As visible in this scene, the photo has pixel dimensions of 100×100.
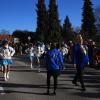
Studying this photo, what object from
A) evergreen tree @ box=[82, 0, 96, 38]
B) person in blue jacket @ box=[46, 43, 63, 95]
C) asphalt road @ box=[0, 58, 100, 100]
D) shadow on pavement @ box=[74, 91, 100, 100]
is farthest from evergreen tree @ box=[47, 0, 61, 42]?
person in blue jacket @ box=[46, 43, 63, 95]

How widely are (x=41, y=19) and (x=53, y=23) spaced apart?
466cm

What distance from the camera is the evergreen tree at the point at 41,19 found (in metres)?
85.6

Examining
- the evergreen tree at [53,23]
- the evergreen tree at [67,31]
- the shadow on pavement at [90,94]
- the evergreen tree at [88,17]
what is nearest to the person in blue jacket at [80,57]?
the shadow on pavement at [90,94]

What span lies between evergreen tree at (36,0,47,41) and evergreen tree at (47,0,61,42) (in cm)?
118

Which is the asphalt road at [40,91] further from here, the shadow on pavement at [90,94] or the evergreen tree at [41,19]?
the evergreen tree at [41,19]

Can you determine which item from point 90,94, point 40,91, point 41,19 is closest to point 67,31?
point 41,19

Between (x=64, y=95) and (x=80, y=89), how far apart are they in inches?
61.2

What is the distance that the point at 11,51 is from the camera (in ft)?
61.5

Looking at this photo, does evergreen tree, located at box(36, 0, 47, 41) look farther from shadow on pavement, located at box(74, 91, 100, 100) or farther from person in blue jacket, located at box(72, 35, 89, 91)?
shadow on pavement, located at box(74, 91, 100, 100)

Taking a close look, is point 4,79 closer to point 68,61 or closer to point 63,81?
point 63,81

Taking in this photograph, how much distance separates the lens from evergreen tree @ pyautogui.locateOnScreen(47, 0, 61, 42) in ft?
274

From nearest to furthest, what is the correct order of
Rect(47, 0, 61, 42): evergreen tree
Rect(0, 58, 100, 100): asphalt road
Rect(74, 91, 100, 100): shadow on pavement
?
Rect(0, 58, 100, 100): asphalt road
Rect(74, 91, 100, 100): shadow on pavement
Rect(47, 0, 61, 42): evergreen tree

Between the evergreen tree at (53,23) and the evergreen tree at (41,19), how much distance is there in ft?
3.88

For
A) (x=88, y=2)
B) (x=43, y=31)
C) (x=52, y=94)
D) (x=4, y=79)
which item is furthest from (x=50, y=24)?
(x=52, y=94)
